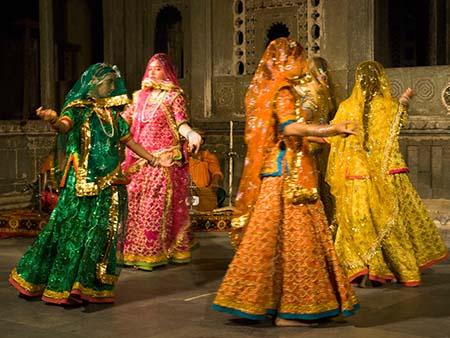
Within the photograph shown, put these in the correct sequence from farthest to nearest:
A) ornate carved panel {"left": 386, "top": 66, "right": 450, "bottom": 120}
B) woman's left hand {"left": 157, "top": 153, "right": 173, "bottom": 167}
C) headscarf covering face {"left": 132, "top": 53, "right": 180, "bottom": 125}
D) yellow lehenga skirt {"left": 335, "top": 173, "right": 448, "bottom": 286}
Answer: ornate carved panel {"left": 386, "top": 66, "right": 450, "bottom": 120} → headscarf covering face {"left": 132, "top": 53, "right": 180, "bottom": 125} → woman's left hand {"left": 157, "top": 153, "right": 173, "bottom": 167} → yellow lehenga skirt {"left": 335, "top": 173, "right": 448, "bottom": 286}

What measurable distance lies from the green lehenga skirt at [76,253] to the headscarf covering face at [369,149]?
174cm

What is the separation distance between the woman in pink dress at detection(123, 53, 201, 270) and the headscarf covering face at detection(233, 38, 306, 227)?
1988 mm

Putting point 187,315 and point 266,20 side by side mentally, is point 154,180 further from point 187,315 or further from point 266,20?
point 266,20

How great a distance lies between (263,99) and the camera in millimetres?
4832

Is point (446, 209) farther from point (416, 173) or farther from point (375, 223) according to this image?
point (375, 223)

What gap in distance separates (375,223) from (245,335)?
1.91 m

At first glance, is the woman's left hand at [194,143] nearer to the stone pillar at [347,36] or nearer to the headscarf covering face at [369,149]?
the headscarf covering face at [369,149]

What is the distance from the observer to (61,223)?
545 centimetres

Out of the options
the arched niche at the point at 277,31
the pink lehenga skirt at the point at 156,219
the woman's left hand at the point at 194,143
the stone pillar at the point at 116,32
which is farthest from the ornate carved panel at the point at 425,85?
the woman's left hand at the point at 194,143

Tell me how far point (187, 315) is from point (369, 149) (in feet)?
6.79

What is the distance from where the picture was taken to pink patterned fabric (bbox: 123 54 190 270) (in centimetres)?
688

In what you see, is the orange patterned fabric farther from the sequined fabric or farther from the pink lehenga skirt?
the sequined fabric

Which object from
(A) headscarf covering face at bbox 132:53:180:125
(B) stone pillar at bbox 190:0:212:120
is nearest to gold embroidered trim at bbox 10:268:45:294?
(A) headscarf covering face at bbox 132:53:180:125

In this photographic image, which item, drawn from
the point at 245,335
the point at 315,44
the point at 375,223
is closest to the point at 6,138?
the point at 315,44
